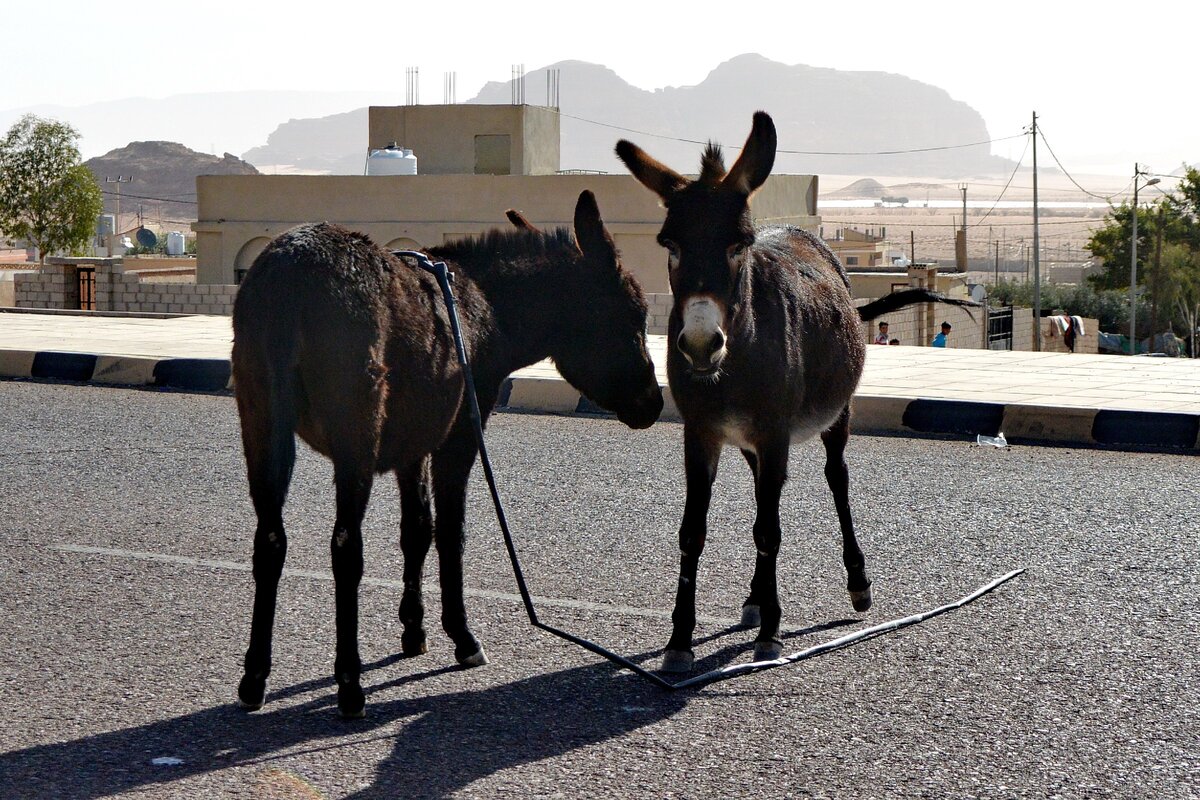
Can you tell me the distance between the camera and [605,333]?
5.17 meters

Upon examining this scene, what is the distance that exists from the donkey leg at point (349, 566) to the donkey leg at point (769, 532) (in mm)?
1388

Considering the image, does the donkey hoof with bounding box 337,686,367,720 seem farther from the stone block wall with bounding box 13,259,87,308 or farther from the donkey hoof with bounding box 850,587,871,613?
the stone block wall with bounding box 13,259,87,308

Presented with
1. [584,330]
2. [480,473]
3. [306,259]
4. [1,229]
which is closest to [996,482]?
[480,473]

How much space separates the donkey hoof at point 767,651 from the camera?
4824 mm

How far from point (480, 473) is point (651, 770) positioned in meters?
4.68

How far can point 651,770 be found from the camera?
3.80 metres

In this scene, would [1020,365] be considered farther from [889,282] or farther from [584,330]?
[889,282]

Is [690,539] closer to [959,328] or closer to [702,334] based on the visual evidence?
[702,334]

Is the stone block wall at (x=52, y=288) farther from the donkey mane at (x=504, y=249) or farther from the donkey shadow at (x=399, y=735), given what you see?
the donkey shadow at (x=399, y=735)

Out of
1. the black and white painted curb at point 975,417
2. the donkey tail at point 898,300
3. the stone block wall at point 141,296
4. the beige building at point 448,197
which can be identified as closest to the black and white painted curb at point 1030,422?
the black and white painted curb at point 975,417

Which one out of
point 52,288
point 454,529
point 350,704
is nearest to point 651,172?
point 454,529

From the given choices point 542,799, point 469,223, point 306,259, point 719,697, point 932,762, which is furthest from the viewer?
point 469,223

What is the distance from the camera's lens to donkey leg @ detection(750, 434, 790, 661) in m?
4.87

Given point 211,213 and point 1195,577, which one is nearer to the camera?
point 1195,577
